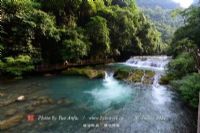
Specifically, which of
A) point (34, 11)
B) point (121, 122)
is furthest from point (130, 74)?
point (34, 11)

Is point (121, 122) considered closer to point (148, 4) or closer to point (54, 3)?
point (54, 3)

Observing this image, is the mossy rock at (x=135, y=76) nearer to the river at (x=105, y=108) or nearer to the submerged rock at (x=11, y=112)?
the river at (x=105, y=108)

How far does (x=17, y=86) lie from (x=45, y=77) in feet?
11.9

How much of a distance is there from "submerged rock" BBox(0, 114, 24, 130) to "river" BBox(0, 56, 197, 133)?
30 centimetres

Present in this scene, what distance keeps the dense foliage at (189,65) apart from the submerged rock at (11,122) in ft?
→ 24.9

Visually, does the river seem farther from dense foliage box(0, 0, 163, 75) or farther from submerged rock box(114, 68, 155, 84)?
dense foliage box(0, 0, 163, 75)

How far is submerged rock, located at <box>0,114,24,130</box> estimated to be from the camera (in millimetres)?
8516

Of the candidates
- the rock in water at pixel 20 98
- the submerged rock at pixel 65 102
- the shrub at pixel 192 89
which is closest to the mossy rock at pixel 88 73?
the submerged rock at pixel 65 102

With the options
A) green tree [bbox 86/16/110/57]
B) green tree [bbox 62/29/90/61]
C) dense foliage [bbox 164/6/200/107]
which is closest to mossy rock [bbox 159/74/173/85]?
dense foliage [bbox 164/6/200/107]

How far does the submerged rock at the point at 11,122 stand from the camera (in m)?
8.52

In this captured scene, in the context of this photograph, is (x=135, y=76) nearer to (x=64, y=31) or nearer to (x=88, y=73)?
(x=88, y=73)

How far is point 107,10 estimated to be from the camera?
2772 centimetres

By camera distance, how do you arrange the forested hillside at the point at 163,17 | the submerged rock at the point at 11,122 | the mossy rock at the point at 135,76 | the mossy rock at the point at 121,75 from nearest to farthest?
the submerged rock at the point at 11,122 → the mossy rock at the point at 135,76 → the mossy rock at the point at 121,75 → the forested hillside at the point at 163,17

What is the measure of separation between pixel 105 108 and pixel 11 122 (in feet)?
15.5
